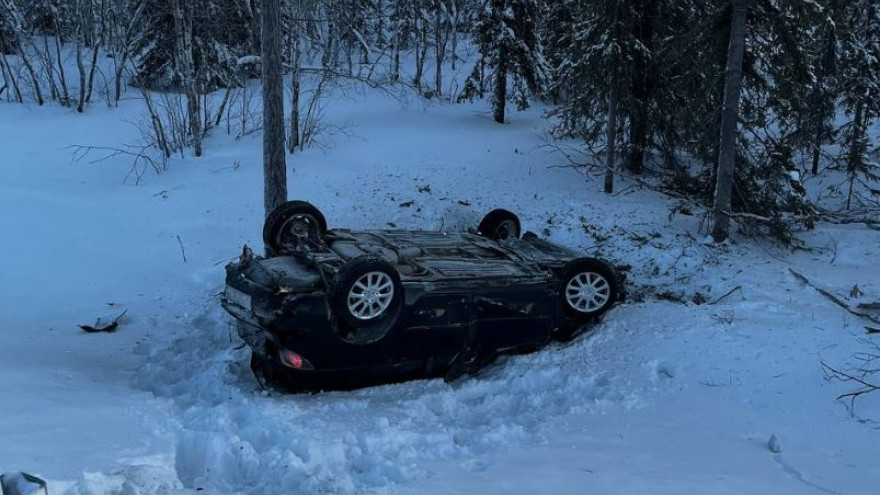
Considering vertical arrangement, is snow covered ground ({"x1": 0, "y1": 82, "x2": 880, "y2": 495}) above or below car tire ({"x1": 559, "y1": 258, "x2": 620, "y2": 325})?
below

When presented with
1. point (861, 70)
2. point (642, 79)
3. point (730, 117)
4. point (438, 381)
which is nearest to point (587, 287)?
point (438, 381)

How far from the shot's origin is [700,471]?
456 cm

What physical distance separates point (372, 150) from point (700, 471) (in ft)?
47.2

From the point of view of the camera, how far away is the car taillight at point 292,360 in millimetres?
5590

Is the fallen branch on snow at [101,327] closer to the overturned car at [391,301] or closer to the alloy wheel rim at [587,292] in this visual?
the overturned car at [391,301]

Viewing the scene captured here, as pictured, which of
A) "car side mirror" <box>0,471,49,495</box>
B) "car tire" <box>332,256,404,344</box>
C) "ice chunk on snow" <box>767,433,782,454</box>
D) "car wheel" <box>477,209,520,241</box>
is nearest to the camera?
"car side mirror" <box>0,471,49,495</box>

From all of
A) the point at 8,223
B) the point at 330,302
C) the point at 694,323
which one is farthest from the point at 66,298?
the point at 694,323

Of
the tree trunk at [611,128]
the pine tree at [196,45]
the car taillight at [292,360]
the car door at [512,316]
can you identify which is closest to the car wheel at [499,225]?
the car door at [512,316]

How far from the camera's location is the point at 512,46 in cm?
2319

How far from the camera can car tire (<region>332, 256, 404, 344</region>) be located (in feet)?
18.1

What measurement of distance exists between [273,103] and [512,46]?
15374 millimetres

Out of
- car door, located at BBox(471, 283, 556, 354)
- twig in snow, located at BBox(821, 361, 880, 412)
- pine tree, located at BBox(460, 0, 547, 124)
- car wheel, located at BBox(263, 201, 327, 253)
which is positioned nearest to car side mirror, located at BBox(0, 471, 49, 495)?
car door, located at BBox(471, 283, 556, 354)

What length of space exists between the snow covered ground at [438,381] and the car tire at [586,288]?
0.32 metres

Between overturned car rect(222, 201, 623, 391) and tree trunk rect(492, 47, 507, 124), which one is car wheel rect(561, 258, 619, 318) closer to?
overturned car rect(222, 201, 623, 391)
